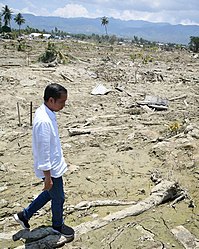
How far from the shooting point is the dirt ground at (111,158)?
3.75 metres

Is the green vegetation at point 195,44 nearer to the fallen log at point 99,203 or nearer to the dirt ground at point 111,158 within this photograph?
the dirt ground at point 111,158

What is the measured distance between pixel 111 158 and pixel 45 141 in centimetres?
317

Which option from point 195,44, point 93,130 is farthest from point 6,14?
point 93,130

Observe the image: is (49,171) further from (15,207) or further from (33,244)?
(15,207)

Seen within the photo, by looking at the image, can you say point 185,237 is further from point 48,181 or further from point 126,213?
point 48,181

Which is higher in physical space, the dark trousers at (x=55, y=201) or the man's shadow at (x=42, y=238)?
the dark trousers at (x=55, y=201)

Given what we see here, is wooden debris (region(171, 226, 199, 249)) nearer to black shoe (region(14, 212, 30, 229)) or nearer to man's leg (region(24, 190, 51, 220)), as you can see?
man's leg (region(24, 190, 51, 220))

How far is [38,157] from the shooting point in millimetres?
3010

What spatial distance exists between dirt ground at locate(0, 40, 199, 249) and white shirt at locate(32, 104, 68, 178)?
981mm

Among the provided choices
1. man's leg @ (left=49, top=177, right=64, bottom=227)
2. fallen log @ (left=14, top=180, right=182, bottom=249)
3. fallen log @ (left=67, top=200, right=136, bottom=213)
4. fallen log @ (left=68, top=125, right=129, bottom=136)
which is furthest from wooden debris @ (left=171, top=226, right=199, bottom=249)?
fallen log @ (left=68, top=125, right=129, bottom=136)

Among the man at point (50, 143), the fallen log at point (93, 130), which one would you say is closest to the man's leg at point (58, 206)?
the man at point (50, 143)

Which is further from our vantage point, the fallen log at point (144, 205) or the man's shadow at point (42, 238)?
the fallen log at point (144, 205)

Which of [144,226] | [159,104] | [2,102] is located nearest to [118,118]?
[159,104]

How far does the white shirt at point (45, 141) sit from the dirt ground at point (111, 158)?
0.98 meters
